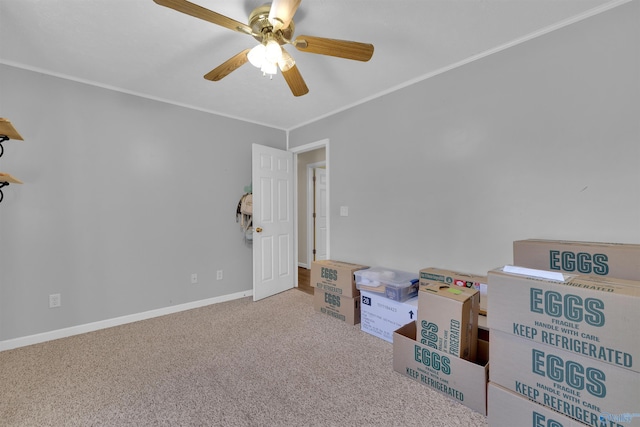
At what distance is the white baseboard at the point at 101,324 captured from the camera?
2.28 metres

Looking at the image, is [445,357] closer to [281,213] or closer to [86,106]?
[281,213]

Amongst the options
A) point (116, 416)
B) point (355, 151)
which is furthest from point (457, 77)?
point (116, 416)

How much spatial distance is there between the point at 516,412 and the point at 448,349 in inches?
16.0

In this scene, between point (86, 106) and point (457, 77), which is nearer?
point (457, 77)

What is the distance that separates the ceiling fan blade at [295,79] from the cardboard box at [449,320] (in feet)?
5.60

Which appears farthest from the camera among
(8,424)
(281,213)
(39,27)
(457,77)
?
(281,213)

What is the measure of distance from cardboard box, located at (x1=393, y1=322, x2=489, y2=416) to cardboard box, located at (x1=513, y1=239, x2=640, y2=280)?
2.21 feet

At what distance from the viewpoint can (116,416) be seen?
1510 mm

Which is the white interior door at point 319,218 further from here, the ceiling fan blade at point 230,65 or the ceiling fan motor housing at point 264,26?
the ceiling fan motor housing at point 264,26

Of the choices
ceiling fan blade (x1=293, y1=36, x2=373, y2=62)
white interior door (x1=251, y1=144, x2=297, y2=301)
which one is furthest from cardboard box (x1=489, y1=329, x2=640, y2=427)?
white interior door (x1=251, y1=144, x2=297, y2=301)

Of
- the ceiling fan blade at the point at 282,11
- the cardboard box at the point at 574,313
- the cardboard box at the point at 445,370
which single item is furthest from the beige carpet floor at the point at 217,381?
the ceiling fan blade at the point at 282,11

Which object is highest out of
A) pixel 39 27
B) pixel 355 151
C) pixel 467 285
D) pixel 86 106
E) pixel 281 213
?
pixel 39 27

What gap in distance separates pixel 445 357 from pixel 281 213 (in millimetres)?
2693

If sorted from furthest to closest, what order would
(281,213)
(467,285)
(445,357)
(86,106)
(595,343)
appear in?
(281,213) < (86,106) < (467,285) < (445,357) < (595,343)
